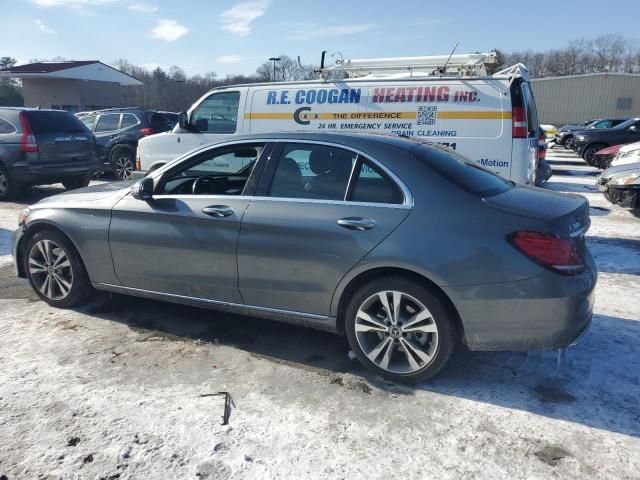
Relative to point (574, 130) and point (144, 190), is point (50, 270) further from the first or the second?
point (574, 130)

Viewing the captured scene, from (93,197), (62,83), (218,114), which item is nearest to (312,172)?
(93,197)

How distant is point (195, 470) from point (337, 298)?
1.36 metres

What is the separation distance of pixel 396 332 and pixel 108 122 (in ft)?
39.6

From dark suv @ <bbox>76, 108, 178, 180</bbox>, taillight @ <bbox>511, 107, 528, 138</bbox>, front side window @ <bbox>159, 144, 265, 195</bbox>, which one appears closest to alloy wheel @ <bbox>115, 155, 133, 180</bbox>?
dark suv @ <bbox>76, 108, 178, 180</bbox>

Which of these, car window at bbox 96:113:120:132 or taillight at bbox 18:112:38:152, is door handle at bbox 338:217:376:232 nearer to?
taillight at bbox 18:112:38:152

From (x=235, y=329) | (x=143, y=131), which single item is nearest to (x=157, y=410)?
(x=235, y=329)

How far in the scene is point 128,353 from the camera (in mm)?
A: 3643

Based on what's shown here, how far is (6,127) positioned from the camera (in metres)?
9.54

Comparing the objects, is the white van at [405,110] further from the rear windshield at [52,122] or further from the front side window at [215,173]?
the front side window at [215,173]

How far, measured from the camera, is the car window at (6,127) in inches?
374

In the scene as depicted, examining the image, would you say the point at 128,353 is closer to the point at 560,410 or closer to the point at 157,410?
the point at 157,410

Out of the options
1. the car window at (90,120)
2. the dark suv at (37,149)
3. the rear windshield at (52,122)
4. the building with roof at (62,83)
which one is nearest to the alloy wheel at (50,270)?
the dark suv at (37,149)

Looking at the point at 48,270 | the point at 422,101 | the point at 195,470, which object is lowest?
the point at 195,470

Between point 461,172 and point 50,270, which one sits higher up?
point 461,172
